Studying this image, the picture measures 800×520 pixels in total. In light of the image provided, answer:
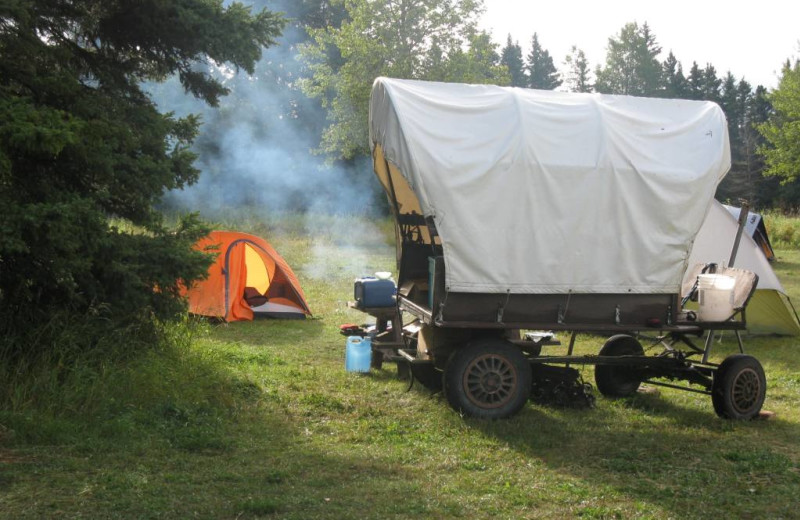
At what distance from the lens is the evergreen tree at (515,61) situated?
66.1 m

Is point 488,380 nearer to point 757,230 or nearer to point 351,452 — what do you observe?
point 351,452

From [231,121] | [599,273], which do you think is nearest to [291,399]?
[599,273]

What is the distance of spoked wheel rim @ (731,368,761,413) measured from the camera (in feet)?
25.4

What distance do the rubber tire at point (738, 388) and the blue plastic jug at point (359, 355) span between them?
3771 mm

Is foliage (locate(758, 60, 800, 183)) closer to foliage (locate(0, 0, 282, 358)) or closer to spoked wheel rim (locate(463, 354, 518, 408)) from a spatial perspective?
spoked wheel rim (locate(463, 354, 518, 408))

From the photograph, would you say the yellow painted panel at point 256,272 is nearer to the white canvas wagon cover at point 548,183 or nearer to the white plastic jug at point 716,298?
the white canvas wagon cover at point 548,183

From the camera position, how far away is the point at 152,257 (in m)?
7.35

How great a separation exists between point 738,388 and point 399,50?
2633 cm

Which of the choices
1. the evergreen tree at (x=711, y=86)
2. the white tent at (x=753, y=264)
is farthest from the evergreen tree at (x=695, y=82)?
the white tent at (x=753, y=264)

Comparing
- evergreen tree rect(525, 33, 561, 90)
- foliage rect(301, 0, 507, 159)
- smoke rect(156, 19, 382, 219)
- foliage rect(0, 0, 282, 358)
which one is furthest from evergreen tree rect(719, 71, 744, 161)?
foliage rect(0, 0, 282, 358)

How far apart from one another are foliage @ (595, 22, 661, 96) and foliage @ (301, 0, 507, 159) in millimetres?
28699

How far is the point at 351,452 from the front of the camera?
250 inches

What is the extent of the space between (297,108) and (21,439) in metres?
37.2

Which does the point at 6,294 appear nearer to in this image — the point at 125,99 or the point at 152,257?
the point at 152,257
